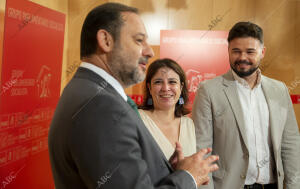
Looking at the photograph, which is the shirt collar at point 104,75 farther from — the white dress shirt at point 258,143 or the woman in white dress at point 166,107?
the white dress shirt at point 258,143

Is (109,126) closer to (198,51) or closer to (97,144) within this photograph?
(97,144)

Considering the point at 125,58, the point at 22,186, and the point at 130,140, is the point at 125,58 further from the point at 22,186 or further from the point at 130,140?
the point at 22,186

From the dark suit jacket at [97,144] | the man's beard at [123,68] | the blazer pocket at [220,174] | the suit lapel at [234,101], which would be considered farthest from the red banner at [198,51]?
the dark suit jacket at [97,144]

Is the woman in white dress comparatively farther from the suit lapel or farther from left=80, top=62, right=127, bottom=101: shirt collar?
left=80, top=62, right=127, bottom=101: shirt collar

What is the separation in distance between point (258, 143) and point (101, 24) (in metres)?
1.38

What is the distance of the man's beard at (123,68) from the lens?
3.19 feet

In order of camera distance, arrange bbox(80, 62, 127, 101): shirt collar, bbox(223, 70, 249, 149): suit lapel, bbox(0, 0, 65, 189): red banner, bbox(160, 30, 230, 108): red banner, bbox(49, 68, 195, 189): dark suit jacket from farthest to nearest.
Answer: bbox(160, 30, 230, 108): red banner < bbox(0, 0, 65, 189): red banner < bbox(223, 70, 249, 149): suit lapel < bbox(80, 62, 127, 101): shirt collar < bbox(49, 68, 195, 189): dark suit jacket

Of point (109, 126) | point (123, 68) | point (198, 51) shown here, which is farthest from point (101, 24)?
point (198, 51)

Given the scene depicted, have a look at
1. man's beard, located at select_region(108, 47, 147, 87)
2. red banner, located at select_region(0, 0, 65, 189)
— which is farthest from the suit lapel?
red banner, located at select_region(0, 0, 65, 189)

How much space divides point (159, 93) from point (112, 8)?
99 centimetres

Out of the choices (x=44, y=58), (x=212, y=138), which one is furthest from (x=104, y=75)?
(x=44, y=58)

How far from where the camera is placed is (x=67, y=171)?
843mm

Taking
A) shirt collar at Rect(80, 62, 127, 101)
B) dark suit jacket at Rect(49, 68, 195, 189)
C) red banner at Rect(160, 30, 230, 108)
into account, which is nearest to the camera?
dark suit jacket at Rect(49, 68, 195, 189)

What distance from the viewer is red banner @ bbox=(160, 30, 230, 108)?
3.43m
